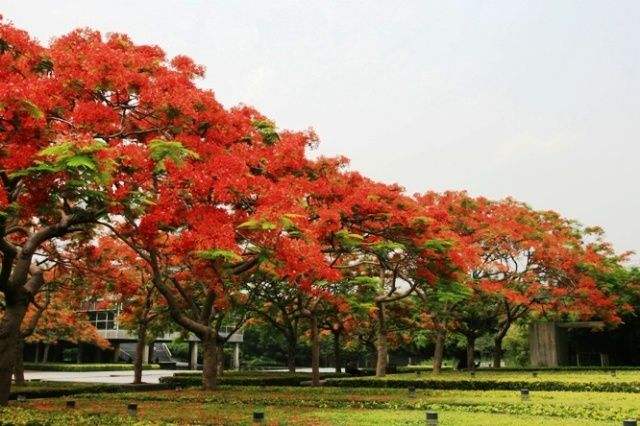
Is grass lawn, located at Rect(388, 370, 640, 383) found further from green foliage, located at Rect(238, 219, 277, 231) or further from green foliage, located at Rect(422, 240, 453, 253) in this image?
green foliage, located at Rect(238, 219, 277, 231)

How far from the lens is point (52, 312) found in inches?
1479

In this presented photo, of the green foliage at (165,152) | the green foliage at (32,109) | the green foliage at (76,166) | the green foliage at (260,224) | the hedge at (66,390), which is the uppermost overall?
the green foliage at (32,109)

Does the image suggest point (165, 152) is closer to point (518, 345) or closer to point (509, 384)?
point (509, 384)

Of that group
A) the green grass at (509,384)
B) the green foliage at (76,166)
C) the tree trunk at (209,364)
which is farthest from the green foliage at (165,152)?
the green grass at (509,384)

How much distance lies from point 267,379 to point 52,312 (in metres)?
15.0

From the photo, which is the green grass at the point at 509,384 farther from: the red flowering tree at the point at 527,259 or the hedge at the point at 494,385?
the red flowering tree at the point at 527,259

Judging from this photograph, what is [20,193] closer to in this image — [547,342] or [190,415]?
[190,415]

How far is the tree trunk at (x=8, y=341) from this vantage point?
48.5ft

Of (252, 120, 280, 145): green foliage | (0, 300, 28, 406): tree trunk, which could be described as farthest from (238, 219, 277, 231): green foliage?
(0, 300, 28, 406): tree trunk

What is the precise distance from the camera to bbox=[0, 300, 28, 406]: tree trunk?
48.5ft

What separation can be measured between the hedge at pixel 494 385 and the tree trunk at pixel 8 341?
14297mm

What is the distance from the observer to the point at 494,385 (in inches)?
908

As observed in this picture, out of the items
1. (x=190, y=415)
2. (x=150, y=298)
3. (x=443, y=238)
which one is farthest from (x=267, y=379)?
(x=190, y=415)

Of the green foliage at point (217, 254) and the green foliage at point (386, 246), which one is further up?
the green foliage at point (386, 246)
